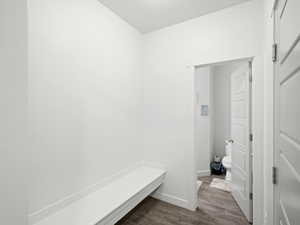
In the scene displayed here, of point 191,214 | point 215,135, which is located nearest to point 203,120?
point 215,135

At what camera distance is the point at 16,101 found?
2.57 ft

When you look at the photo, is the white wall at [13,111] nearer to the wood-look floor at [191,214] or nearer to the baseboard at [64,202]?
the baseboard at [64,202]

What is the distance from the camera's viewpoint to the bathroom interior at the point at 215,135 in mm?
2530

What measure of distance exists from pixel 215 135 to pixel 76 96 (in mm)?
3613

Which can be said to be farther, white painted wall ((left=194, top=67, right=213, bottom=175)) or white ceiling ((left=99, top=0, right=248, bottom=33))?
white painted wall ((left=194, top=67, right=213, bottom=175))

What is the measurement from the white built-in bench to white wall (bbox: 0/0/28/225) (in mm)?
700

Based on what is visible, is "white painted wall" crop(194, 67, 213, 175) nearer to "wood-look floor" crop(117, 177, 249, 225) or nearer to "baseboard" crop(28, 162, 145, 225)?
"wood-look floor" crop(117, 177, 249, 225)

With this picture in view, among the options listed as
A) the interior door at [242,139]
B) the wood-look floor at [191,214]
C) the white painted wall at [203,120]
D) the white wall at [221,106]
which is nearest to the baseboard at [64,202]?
the wood-look floor at [191,214]

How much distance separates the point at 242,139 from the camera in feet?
Answer: 7.38

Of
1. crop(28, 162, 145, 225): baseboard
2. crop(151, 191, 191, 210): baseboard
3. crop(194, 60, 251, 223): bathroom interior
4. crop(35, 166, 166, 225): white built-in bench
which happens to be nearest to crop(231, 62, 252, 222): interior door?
crop(194, 60, 251, 223): bathroom interior

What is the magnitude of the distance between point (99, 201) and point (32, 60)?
1.57 metres

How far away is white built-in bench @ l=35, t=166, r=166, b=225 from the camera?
136 centimetres

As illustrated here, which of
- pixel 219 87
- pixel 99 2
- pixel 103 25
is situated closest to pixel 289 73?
pixel 103 25

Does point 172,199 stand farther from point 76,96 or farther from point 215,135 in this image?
point 215,135
